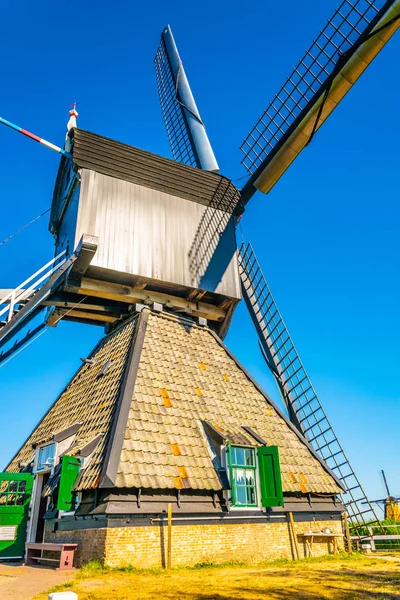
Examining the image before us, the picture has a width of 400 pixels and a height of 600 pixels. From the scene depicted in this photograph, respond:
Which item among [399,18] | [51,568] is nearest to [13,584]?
[51,568]

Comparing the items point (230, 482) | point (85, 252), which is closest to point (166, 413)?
point (230, 482)

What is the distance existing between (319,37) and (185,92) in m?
8.02

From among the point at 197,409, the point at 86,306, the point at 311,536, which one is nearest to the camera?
→ the point at 311,536

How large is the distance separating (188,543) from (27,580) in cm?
311

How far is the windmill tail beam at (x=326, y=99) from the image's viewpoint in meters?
12.7

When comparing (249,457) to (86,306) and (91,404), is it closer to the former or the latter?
(91,404)

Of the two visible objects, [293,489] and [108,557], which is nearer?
[108,557]

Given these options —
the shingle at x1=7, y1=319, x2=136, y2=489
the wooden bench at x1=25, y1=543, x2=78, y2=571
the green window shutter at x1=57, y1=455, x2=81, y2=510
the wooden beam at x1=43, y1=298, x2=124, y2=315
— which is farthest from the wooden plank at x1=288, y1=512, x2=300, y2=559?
the wooden beam at x1=43, y1=298, x2=124, y2=315

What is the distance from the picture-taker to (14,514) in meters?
11.5

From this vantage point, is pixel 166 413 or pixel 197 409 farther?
pixel 197 409

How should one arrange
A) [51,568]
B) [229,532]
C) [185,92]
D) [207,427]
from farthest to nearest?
[185,92]
[207,427]
[229,532]
[51,568]

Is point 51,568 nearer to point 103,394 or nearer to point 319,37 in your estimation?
point 103,394

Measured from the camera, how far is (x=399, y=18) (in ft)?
40.3

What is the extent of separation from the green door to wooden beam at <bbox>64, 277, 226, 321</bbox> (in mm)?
5272
